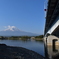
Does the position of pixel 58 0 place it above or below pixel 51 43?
above

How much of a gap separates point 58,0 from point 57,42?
113 ft

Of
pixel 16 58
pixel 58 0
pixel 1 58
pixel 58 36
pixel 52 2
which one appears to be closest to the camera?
pixel 1 58

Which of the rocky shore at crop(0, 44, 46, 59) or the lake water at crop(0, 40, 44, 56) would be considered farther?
the lake water at crop(0, 40, 44, 56)

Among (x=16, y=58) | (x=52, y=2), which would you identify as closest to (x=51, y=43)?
(x=52, y=2)

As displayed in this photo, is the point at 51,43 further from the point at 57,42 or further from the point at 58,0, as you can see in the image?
the point at 58,0

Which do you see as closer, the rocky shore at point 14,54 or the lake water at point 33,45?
the rocky shore at point 14,54

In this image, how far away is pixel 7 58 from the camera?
9219 mm

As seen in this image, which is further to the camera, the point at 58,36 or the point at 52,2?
the point at 58,36

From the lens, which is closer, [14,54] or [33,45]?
[14,54]

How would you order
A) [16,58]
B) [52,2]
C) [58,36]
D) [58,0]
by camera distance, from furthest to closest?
[58,36] < [52,2] < [58,0] < [16,58]

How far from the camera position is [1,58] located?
8.99m

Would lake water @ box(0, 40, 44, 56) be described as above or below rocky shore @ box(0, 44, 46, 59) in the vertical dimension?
below

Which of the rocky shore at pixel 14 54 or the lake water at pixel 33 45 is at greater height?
the rocky shore at pixel 14 54

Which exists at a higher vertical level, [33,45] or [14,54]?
[14,54]
